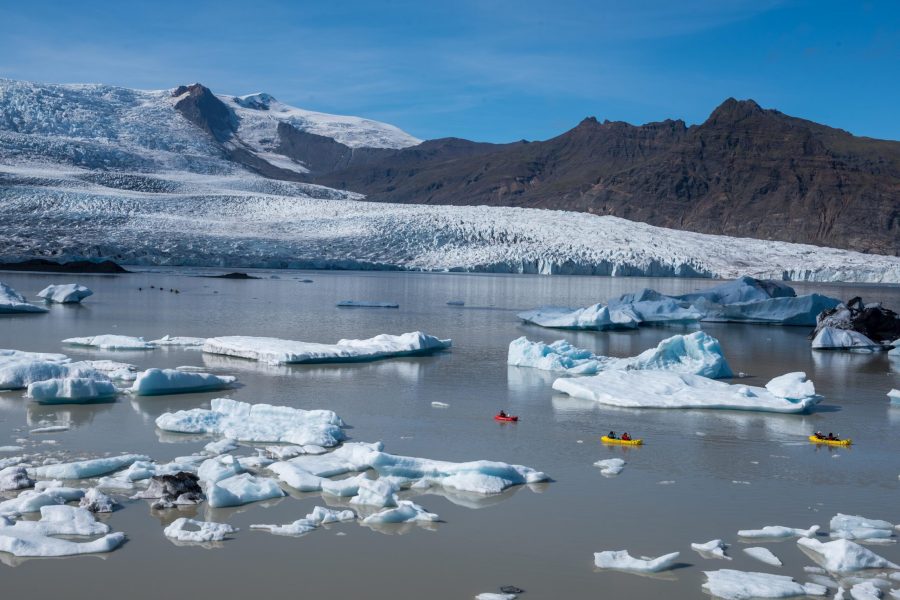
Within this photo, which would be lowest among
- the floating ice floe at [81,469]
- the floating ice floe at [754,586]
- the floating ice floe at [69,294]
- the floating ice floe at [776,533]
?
the floating ice floe at [754,586]

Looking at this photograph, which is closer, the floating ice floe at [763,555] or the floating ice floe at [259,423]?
the floating ice floe at [763,555]

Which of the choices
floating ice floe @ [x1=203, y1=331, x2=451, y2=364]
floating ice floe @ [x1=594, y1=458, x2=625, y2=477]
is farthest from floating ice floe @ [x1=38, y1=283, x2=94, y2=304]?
floating ice floe @ [x1=594, y1=458, x2=625, y2=477]

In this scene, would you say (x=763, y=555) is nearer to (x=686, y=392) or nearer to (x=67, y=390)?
(x=686, y=392)

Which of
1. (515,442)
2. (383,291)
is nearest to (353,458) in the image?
(515,442)

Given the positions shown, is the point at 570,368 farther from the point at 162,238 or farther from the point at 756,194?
the point at 756,194

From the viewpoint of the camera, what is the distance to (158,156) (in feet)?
242

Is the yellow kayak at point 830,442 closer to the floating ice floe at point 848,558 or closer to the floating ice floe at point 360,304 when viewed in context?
the floating ice floe at point 848,558

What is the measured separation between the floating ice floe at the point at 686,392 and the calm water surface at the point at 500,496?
127mm

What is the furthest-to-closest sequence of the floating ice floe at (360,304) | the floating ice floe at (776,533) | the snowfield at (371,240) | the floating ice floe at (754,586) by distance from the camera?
1. the snowfield at (371,240)
2. the floating ice floe at (360,304)
3. the floating ice floe at (776,533)
4. the floating ice floe at (754,586)

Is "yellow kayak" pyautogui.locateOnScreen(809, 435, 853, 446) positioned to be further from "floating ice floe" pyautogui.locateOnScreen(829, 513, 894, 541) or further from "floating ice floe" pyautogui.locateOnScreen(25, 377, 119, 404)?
"floating ice floe" pyautogui.locateOnScreen(25, 377, 119, 404)

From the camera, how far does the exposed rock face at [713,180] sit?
84.1 m

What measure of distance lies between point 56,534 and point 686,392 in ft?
17.5

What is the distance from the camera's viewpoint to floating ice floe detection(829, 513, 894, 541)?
414 centimetres

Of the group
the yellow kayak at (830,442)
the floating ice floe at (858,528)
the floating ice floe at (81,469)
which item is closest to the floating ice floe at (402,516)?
the floating ice floe at (81,469)
